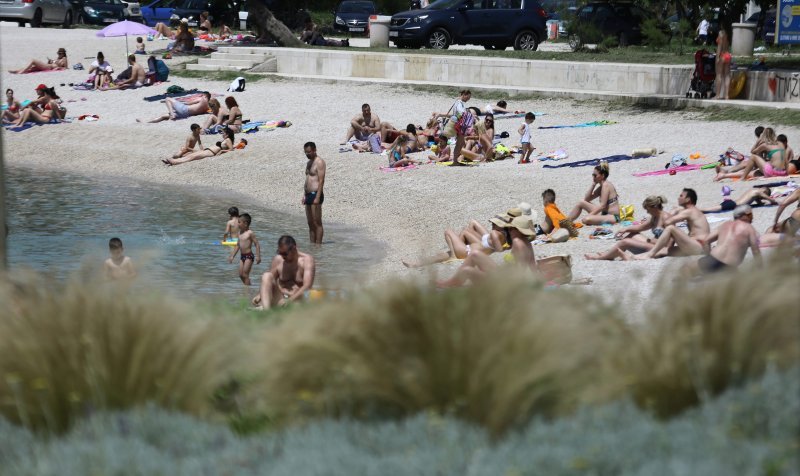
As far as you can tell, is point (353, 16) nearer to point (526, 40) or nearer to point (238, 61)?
point (238, 61)

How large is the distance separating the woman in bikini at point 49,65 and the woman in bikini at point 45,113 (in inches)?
188

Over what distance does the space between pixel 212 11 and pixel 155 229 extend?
1075 inches

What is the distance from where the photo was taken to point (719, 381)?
455 centimetres

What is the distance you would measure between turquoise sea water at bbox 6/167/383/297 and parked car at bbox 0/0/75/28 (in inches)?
663

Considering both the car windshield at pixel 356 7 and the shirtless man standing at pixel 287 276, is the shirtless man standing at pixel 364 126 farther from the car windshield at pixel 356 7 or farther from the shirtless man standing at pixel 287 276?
the car windshield at pixel 356 7

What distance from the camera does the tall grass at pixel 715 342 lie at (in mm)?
4488

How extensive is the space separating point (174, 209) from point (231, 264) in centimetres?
527

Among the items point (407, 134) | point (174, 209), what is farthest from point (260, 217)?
point (407, 134)

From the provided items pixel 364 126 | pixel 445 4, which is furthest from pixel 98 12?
pixel 364 126

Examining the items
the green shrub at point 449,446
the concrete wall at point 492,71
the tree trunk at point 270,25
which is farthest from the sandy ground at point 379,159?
the green shrub at point 449,446

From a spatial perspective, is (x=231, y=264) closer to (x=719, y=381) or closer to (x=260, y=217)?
(x=260, y=217)

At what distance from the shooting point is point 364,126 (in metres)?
22.8

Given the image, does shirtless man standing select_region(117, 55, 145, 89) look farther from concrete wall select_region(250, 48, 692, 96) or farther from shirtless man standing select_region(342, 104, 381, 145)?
shirtless man standing select_region(342, 104, 381, 145)

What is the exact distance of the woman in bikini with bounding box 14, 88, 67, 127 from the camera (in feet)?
90.9
